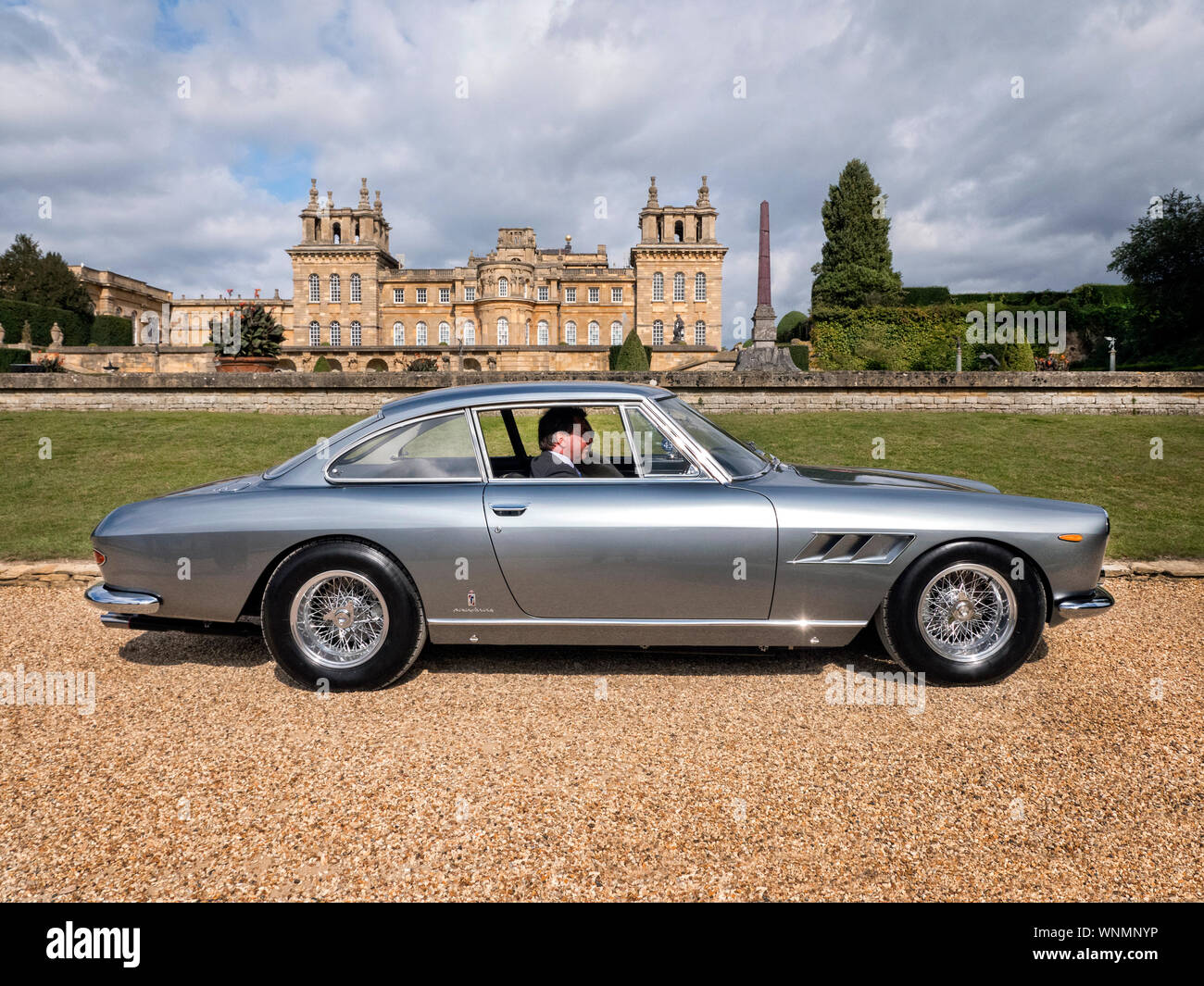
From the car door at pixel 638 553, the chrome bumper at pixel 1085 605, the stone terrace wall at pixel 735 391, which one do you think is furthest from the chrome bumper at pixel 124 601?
the stone terrace wall at pixel 735 391

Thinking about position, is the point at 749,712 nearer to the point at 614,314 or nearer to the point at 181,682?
the point at 181,682

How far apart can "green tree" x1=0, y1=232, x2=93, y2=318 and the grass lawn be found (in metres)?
57.6

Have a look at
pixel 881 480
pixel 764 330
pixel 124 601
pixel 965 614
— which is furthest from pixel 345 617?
pixel 764 330

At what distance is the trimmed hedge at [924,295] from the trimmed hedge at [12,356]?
166 ft

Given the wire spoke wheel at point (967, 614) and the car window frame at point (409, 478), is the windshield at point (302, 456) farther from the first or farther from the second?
the wire spoke wheel at point (967, 614)

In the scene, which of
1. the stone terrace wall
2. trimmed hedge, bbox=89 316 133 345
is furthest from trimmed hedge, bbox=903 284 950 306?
trimmed hedge, bbox=89 316 133 345

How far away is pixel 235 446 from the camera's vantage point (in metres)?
10.2

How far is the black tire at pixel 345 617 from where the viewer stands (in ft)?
10.9

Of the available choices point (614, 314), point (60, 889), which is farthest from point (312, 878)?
point (614, 314)

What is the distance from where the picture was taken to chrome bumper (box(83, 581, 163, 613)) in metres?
3.38

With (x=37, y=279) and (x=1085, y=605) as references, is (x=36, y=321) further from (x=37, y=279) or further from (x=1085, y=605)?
(x=1085, y=605)

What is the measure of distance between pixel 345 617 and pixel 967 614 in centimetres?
313

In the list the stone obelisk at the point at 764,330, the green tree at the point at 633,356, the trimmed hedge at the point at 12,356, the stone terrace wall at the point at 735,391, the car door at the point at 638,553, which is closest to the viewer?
the car door at the point at 638,553

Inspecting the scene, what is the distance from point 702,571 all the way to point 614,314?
218ft
